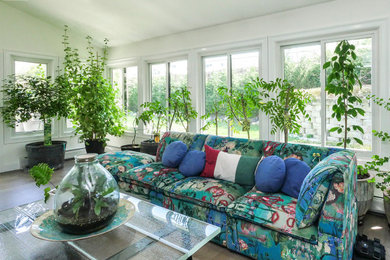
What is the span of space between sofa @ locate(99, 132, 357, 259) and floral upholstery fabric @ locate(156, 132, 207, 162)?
1 cm

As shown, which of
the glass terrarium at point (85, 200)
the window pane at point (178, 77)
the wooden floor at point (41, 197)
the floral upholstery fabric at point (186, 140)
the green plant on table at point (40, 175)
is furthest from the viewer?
the window pane at point (178, 77)

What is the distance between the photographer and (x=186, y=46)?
4473mm

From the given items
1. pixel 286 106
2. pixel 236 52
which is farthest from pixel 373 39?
pixel 236 52

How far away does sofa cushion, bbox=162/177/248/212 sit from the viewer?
212cm

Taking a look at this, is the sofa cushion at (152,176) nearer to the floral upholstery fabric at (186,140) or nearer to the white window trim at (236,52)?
the floral upholstery fabric at (186,140)

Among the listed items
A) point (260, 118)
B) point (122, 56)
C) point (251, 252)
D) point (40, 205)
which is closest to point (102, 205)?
point (40, 205)

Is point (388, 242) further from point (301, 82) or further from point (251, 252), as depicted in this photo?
point (301, 82)

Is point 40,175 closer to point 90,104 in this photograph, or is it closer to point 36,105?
point 36,105

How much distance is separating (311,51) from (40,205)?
3.51 m

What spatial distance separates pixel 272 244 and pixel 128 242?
0.99m

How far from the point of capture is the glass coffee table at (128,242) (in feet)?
4.56

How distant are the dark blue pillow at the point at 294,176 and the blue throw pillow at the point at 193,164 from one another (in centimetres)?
90

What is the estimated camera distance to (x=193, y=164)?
273 cm

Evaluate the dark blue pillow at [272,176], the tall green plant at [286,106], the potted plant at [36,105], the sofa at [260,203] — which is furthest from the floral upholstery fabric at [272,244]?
the potted plant at [36,105]
